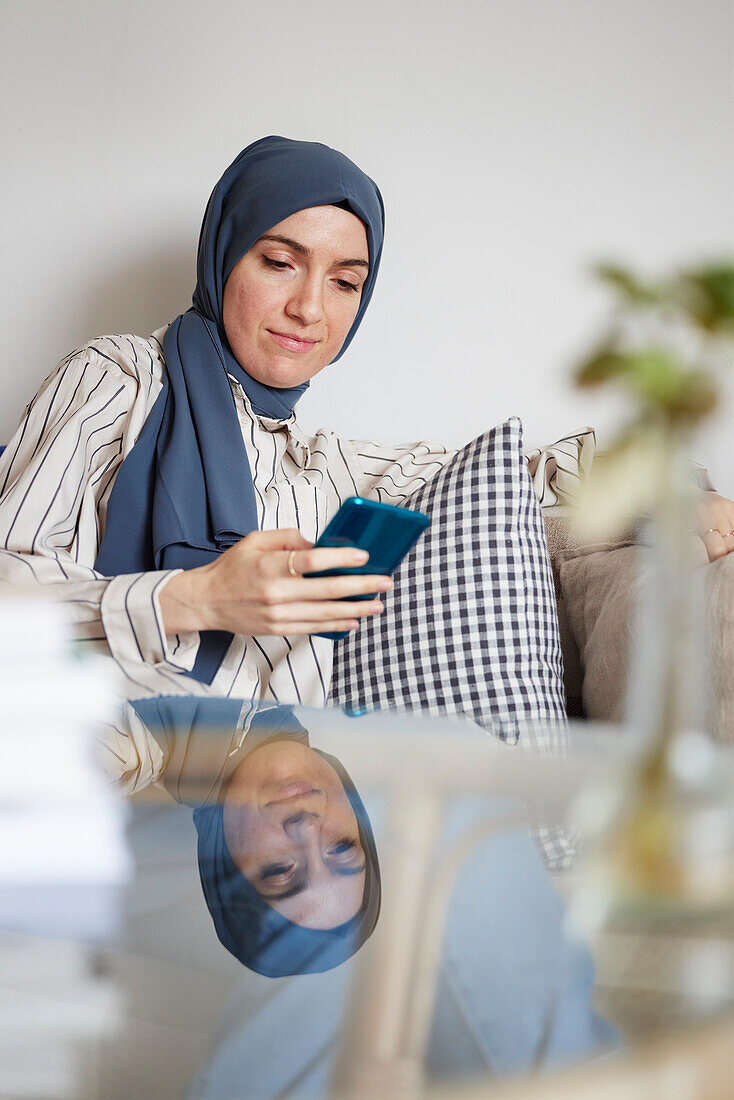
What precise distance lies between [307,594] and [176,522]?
13.4 inches

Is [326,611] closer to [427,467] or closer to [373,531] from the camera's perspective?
[373,531]

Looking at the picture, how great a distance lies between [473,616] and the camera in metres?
1.12

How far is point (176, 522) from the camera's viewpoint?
1.22 m

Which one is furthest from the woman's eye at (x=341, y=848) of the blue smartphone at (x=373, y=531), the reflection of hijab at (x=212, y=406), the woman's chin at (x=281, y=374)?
the woman's chin at (x=281, y=374)

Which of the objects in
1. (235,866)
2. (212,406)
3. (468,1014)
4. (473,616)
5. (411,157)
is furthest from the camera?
(411,157)

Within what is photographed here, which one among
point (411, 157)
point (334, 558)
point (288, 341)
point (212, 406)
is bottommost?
point (334, 558)

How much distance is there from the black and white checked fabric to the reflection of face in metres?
0.49

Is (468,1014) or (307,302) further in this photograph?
(307,302)

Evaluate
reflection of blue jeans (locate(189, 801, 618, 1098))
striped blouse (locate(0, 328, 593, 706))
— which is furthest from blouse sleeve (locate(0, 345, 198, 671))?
reflection of blue jeans (locate(189, 801, 618, 1098))

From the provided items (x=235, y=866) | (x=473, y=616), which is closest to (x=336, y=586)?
(x=473, y=616)

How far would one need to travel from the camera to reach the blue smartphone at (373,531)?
870 mm

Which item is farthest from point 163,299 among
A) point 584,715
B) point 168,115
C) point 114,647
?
point 584,715

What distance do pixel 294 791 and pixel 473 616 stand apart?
1.96ft

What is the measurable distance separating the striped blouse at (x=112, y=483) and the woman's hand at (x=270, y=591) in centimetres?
3
